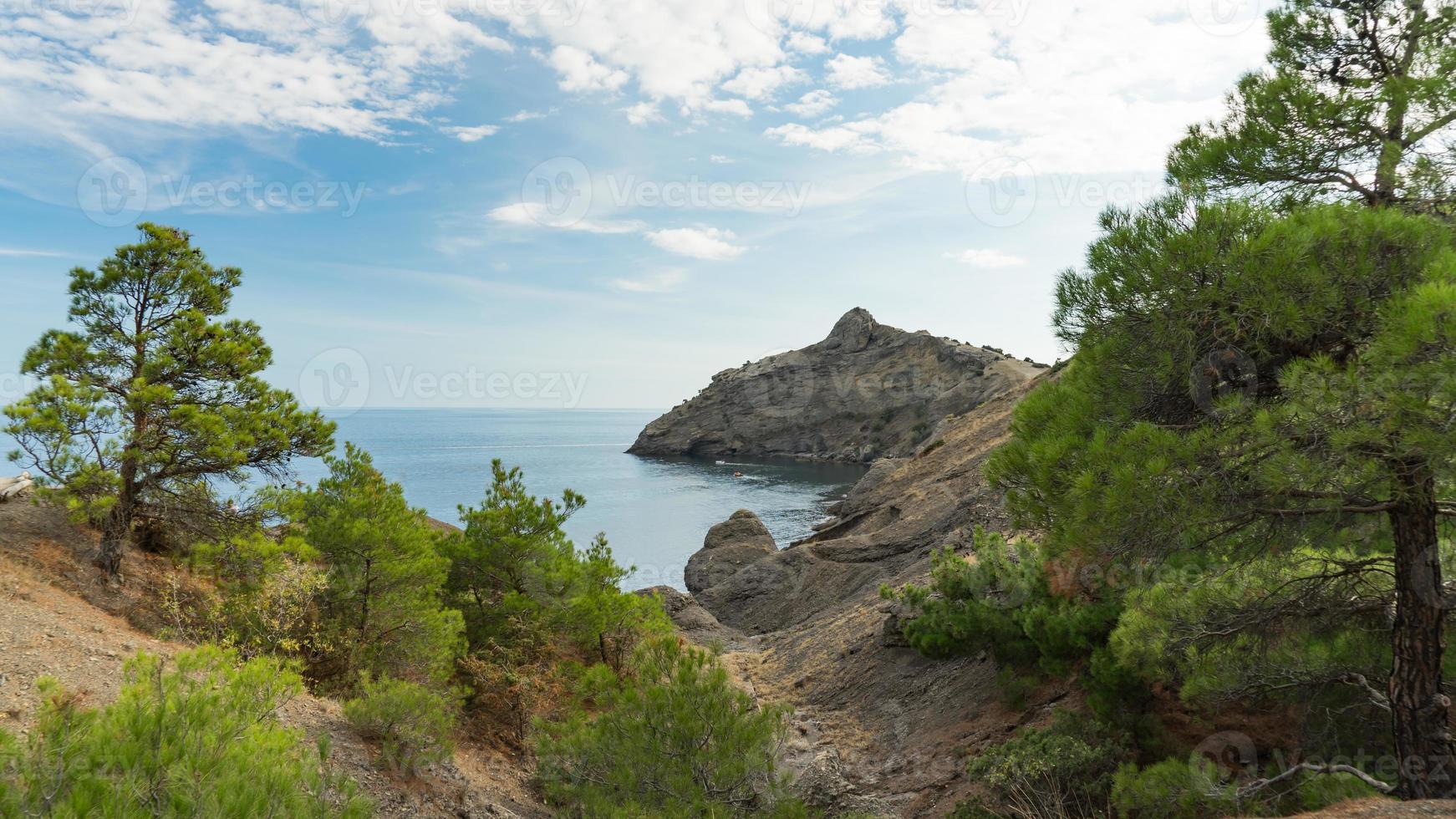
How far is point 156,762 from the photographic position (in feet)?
12.7

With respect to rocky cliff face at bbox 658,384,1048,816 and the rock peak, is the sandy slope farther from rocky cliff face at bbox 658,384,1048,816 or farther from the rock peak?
the rock peak

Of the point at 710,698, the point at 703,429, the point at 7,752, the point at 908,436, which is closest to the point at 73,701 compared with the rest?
the point at 7,752

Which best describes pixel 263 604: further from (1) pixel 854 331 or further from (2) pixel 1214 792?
(1) pixel 854 331

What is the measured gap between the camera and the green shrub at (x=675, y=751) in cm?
771

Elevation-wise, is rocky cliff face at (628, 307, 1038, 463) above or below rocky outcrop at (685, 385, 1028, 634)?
above

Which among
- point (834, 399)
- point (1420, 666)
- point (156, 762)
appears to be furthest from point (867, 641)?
point (834, 399)

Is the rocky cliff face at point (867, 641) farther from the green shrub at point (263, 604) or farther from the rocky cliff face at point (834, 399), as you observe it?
the rocky cliff face at point (834, 399)

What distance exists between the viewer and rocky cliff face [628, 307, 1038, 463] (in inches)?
3684

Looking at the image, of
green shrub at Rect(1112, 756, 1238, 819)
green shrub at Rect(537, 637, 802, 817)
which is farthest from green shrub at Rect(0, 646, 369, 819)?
green shrub at Rect(1112, 756, 1238, 819)

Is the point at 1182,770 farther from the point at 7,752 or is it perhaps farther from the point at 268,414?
the point at 268,414

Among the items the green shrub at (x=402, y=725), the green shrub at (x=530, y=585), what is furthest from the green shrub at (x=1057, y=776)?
the green shrub at (x=530, y=585)

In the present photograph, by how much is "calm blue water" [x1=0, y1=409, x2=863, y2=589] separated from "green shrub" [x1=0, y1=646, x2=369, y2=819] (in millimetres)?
11165

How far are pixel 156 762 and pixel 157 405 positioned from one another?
11.2 metres

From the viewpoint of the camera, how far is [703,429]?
361 feet
